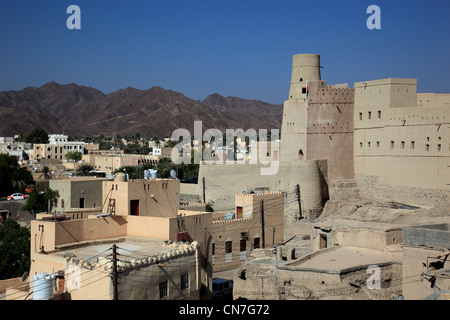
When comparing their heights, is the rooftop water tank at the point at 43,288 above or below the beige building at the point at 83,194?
below

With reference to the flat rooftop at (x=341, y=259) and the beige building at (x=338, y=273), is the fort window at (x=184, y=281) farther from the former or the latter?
the flat rooftop at (x=341, y=259)

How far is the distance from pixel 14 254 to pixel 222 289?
680cm

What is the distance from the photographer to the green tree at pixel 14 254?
18.2 metres

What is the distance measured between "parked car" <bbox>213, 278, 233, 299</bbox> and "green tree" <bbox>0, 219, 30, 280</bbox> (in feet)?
18.8

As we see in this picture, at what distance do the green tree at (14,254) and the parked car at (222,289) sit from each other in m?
5.74

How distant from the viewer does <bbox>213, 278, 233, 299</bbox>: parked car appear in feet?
54.7

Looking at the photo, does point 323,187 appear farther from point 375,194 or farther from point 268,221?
point 268,221

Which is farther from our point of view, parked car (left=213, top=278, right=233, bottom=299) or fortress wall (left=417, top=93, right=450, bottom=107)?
fortress wall (left=417, top=93, right=450, bottom=107)

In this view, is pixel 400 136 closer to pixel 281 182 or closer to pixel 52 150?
pixel 281 182

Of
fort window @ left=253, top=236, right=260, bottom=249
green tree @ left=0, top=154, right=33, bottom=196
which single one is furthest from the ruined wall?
green tree @ left=0, top=154, right=33, bottom=196

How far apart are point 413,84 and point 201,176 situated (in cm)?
1196

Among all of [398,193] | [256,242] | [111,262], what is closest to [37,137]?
[398,193]

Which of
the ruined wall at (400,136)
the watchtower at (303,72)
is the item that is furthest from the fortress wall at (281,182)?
the watchtower at (303,72)

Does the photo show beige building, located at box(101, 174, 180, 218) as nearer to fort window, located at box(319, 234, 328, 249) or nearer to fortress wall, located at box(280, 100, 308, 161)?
fort window, located at box(319, 234, 328, 249)
